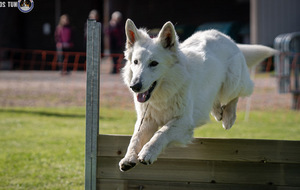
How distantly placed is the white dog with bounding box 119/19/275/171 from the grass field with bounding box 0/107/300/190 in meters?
0.52

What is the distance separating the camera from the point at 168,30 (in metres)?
4.10

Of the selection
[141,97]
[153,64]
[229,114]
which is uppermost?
[153,64]

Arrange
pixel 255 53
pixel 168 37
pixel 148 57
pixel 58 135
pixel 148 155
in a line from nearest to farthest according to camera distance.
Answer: pixel 148 155, pixel 148 57, pixel 168 37, pixel 255 53, pixel 58 135

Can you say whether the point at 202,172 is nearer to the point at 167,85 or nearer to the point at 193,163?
the point at 193,163

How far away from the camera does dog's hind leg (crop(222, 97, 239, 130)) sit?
5195 millimetres

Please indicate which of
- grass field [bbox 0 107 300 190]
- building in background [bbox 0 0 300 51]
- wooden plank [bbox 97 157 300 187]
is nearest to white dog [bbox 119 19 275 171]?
wooden plank [bbox 97 157 300 187]

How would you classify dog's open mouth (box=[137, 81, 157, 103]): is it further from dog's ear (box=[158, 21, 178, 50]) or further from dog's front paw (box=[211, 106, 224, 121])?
dog's front paw (box=[211, 106, 224, 121])

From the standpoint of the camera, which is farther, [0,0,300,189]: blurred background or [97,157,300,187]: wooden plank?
[0,0,300,189]: blurred background

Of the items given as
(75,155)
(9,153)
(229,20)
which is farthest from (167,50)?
(229,20)

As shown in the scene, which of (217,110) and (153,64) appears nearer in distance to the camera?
(153,64)

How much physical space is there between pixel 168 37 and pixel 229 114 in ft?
5.07

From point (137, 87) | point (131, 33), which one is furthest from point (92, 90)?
point (131, 33)

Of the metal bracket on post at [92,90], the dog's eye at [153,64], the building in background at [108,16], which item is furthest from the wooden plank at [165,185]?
the building in background at [108,16]

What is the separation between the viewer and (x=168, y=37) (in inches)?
164
